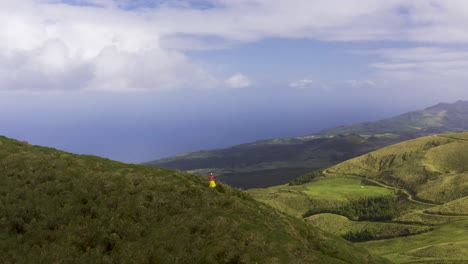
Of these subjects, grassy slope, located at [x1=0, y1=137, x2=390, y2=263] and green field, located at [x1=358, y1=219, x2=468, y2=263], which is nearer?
grassy slope, located at [x1=0, y1=137, x2=390, y2=263]

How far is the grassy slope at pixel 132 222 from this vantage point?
3139cm

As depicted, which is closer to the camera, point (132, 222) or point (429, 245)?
point (132, 222)

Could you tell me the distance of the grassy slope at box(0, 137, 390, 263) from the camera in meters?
31.4

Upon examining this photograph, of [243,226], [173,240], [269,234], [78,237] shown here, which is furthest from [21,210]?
[269,234]

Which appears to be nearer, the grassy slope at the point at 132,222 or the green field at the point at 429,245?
the grassy slope at the point at 132,222

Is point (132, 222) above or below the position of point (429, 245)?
above

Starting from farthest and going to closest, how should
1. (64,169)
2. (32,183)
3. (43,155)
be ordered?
(43,155), (64,169), (32,183)

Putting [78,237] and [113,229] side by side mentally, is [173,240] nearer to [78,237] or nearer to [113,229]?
[113,229]

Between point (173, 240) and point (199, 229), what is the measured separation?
251cm

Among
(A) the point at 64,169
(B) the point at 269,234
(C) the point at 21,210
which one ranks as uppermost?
(A) the point at 64,169

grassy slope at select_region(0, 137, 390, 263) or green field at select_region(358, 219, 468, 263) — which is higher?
grassy slope at select_region(0, 137, 390, 263)

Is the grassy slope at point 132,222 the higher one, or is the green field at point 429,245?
the grassy slope at point 132,222

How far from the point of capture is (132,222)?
1389 inches

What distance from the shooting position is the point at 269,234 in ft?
111
